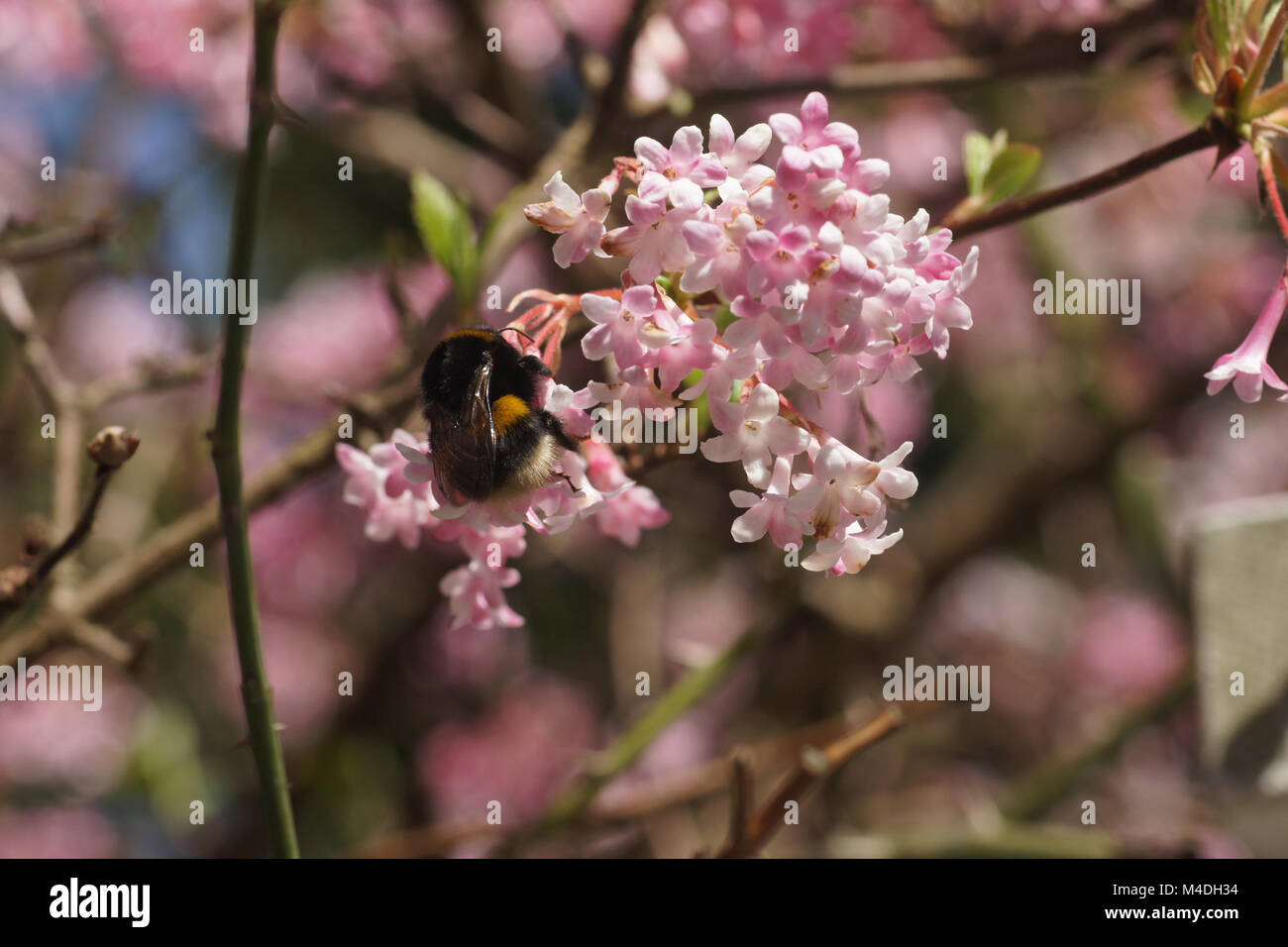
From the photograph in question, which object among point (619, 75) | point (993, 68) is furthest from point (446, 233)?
point (993, 68)

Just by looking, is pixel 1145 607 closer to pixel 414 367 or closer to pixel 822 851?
pixel 822 851

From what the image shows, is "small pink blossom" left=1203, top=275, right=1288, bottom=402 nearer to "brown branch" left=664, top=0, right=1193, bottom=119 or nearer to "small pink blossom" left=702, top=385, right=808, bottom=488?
"small pink blossom" left=702, top=385, right=808, bottom=488

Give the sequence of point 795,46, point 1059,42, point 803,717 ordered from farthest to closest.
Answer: point 803,717 < point 795,46 < point 1059,42

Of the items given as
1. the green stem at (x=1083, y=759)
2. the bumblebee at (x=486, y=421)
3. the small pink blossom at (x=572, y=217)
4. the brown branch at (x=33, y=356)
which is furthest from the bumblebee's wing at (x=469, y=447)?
the green stem at (x=1083, y=759)

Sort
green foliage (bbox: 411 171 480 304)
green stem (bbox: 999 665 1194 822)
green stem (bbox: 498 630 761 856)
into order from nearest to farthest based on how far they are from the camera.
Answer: green foliage (bbox: 411 171 480 304), green stem (bbox: 498 630 761 856), green stem (bbox: 999 665 1194 822)

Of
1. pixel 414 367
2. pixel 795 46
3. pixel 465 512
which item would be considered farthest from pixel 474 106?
pixel 465 512

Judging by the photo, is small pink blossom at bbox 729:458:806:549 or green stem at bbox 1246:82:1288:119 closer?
small pink blossom at bbox 729:458:806:549

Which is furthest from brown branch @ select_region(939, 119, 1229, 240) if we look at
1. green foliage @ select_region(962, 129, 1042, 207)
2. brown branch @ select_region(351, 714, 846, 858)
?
brown branch @ select_region(351, 714, 846, 858)
